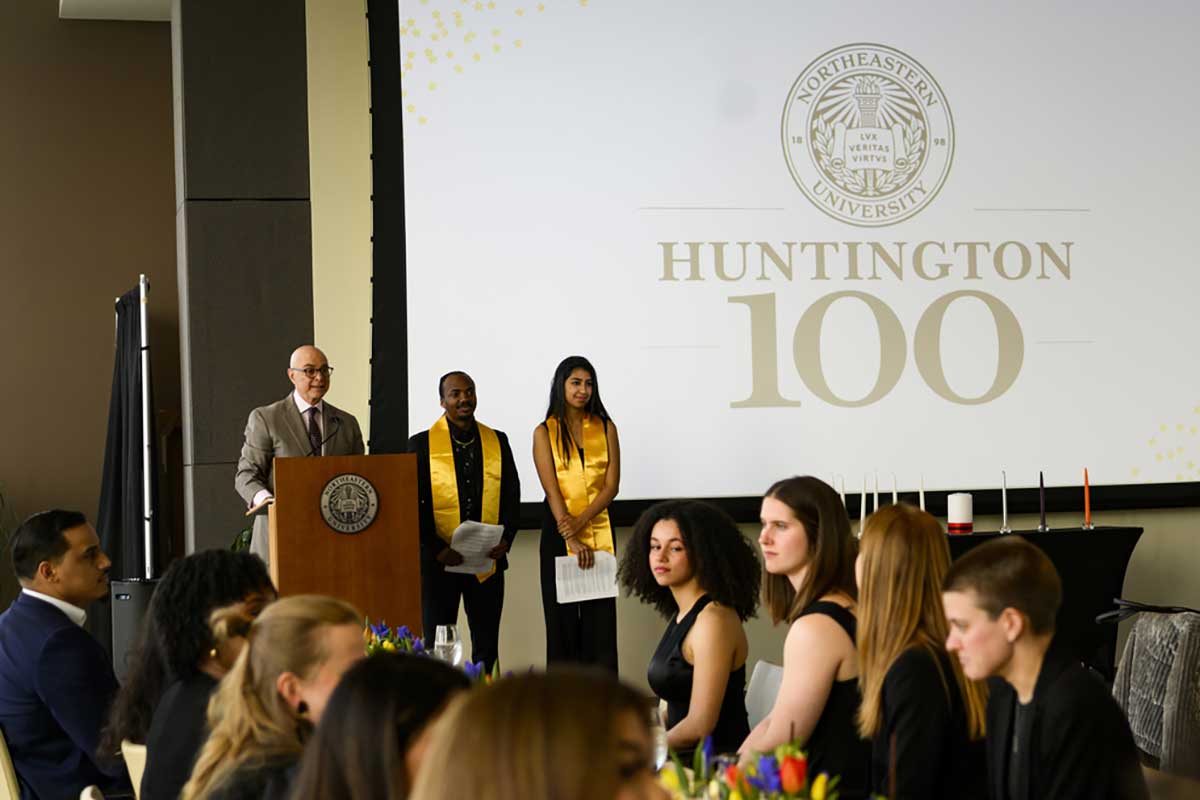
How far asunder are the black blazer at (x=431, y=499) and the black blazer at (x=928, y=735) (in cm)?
353

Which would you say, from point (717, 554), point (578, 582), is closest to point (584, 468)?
point (578, 582)

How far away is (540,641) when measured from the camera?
6723 millimetres

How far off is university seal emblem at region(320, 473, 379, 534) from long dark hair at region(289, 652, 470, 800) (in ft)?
10.4

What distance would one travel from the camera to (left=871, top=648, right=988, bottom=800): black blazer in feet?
7.92

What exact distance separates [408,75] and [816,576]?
4.22 m

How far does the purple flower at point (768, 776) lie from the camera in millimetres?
1770

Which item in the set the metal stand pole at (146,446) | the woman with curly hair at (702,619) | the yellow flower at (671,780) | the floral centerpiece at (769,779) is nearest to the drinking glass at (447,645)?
the woman with curly hair at (702,619)

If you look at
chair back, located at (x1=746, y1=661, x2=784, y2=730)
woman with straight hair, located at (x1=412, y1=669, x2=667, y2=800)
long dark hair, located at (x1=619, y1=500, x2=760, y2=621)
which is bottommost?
chair back, located at (x1=746, y1=661, x2=784, y2=730)

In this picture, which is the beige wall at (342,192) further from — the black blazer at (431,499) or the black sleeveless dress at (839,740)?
the black sleeveless dress at (839,740)

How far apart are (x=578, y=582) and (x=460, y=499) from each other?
0.67 m

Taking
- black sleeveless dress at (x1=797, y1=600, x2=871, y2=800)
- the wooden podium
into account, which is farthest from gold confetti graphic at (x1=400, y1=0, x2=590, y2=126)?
black sleeveless dress at (x1=797, y1=600, x2=871, y2=800)

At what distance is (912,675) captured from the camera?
2.45 m

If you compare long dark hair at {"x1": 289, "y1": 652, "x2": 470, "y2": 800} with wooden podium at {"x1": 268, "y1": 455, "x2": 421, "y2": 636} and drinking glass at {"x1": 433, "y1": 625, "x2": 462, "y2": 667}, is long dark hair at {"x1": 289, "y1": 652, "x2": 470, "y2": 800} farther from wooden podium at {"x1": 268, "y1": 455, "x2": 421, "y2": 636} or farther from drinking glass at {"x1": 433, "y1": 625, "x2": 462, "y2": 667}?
wooden podium at {"x1": 268, "y1": 455, "x2": 421, "y2": 636}

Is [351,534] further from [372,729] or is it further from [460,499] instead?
[372,729]
